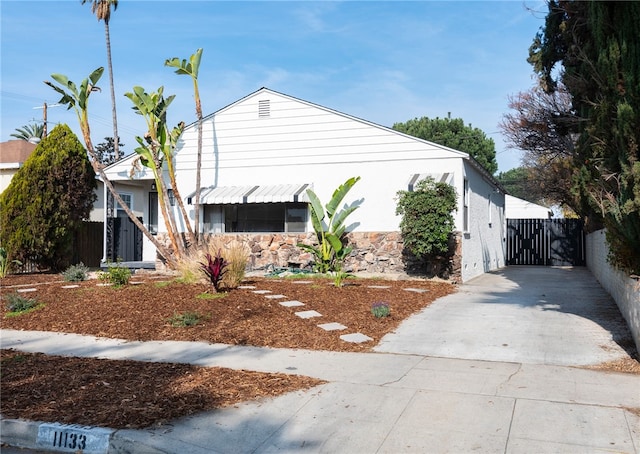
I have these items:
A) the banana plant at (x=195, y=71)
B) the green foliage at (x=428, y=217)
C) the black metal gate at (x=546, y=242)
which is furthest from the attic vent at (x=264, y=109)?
the black metal gate at (x=546, y=242)

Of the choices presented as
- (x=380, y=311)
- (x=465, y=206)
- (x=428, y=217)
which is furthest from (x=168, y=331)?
(x=465, y=206)

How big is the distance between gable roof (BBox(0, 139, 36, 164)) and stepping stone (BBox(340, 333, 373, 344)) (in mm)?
20362

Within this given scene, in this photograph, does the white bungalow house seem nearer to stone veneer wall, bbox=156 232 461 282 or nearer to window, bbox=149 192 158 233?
stone veneer wall, bbox=156 232 461 282

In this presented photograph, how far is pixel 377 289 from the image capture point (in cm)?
1197

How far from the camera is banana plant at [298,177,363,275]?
47.6ft

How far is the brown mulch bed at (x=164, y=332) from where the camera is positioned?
5.02 meters

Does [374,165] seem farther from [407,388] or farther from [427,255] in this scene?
[407,388]

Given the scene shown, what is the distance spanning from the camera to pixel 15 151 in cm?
2445

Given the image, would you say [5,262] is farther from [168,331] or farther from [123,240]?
[168,331]

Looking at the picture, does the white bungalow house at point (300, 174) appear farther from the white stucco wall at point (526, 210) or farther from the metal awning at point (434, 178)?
the white stucco wall at point (526, 210)

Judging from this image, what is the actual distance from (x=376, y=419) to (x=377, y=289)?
741 cm

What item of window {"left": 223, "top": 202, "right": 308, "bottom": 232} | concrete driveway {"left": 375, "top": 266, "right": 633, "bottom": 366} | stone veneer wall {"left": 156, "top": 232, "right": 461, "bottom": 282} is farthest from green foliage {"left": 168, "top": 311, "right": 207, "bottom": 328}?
window {"left": 223, "top": 202, "right": 308, "bottom": 232}

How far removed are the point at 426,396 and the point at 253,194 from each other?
11203 millimetres

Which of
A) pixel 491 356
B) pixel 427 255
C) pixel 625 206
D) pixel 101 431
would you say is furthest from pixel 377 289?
pixel 101 431
